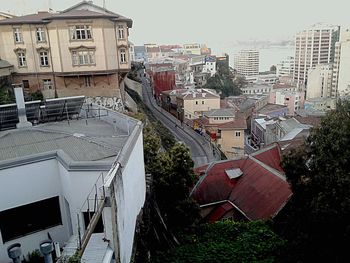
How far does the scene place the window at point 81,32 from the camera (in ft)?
74.5

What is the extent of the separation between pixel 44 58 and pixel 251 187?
1695 cm

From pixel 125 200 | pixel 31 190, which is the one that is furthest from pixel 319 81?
pixel 31 190

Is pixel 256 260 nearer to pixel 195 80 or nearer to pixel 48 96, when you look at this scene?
pixel 48 96

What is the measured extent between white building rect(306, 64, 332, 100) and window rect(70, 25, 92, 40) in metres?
85.4

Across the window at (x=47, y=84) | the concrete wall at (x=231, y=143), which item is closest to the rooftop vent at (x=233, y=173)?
the window at (x=47, y=84)

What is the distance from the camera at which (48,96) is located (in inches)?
976

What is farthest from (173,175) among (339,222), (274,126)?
(274,126)

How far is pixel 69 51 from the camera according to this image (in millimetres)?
23234

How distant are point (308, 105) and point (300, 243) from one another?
67.7 meters

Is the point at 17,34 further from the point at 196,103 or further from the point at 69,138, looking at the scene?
the point at 196,103

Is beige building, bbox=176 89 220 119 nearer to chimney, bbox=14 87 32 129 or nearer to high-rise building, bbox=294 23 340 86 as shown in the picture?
chimney, bbox=14 87 32 129

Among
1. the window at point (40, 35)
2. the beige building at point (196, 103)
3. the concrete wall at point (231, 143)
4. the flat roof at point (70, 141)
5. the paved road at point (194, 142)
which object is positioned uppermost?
A: the window at point (40, 35)

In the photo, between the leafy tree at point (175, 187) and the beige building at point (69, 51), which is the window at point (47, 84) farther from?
the leafy tree at point (175, 187)

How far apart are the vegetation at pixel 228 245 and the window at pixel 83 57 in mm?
14873
